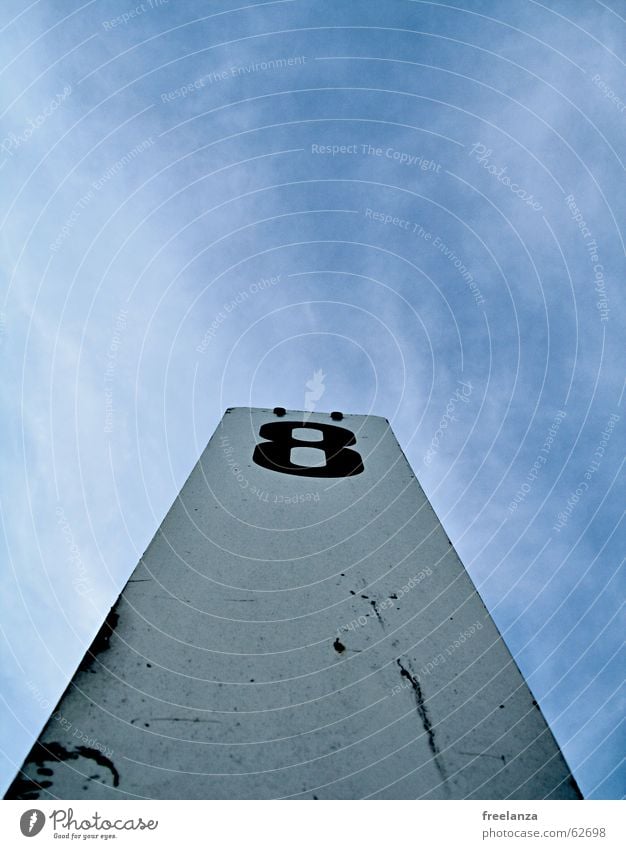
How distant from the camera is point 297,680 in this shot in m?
2.65

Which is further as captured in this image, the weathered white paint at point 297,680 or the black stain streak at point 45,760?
the weathered white paint at point 297,680

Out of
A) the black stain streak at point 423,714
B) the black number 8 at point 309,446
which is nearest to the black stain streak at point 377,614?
the black stain streak at point 423,714

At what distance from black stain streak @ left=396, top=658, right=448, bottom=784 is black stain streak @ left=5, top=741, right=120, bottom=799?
1465mm

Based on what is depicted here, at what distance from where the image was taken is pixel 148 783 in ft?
6.99

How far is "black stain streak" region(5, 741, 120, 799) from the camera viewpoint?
80.8 inches

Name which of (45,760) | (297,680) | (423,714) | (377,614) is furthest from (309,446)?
(45,760)

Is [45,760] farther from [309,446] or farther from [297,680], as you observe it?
[309,446]

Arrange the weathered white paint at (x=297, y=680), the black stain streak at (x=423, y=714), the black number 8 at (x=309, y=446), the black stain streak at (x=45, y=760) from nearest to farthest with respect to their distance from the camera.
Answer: the black stain streak at (x=45, y=760) → the weathered white paint at (x=297, y=680) → the black stain streak at (x=423, y=714) → the black number 8 at (x=309, y=446)

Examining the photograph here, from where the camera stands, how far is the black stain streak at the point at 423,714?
2326mm

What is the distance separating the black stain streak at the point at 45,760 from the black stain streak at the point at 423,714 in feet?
4.81

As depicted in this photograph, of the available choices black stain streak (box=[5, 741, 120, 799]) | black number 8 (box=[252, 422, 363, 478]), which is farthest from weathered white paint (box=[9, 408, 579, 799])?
black number 8 (box=[252, 422, 363, 478])

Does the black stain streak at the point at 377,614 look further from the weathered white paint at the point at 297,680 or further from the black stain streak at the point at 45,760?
the black stain streak at the point at 45,760

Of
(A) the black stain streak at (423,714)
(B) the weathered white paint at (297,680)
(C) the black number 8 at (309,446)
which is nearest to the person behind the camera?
(B) the weathered white paint at (297,680)
